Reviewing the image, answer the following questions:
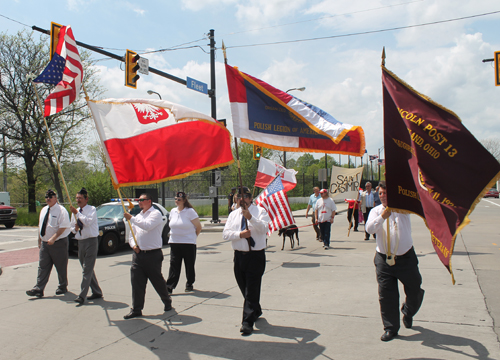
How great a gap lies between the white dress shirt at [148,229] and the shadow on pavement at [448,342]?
11.2 ft

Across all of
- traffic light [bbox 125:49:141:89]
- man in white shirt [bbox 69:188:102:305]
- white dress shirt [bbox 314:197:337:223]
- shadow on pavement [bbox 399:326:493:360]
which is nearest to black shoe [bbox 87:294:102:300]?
man in white shirt [bbox 69:188:102:305]

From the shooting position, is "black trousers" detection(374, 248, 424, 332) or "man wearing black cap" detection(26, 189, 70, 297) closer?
"black trousers" detection(374, 248, 424, 332)

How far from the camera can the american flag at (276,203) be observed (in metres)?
10.5

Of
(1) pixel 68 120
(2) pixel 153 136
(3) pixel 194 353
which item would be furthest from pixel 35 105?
(3) pixel 194 353

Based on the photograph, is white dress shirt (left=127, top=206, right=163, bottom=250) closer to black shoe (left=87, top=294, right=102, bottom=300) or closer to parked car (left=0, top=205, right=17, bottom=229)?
black shoe (left=87, top=294, right=102, bottom=300)

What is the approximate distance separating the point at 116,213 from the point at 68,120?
1873 centimetres

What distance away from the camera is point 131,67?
45.1ft

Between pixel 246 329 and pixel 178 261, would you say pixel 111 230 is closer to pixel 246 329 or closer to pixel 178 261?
pixel 178 261

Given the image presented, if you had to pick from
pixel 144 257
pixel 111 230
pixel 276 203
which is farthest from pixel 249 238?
pixel 111 230

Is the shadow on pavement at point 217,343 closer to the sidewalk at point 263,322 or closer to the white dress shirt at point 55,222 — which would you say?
the sidewalk at point 263,322

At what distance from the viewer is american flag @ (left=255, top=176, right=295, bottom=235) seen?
10.5 metres

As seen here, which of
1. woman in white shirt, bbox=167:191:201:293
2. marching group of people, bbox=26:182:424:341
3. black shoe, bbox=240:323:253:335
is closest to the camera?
marching group of people, bbox=26:182:424:341

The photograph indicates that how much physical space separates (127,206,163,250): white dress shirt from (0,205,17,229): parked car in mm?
20062

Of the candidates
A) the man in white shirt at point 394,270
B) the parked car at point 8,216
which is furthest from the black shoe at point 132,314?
the parked car at point 8,216
